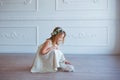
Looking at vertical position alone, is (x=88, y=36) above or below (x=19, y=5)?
below

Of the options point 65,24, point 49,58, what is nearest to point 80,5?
point 65,24

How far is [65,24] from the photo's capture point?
15.4ft

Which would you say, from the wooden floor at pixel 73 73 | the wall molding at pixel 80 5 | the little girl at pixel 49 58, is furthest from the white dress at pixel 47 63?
the wall molding at pixel 80 5

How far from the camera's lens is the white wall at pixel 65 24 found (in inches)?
182

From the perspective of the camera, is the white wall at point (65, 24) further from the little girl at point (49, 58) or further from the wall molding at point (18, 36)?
the little girl at point (49, 58)

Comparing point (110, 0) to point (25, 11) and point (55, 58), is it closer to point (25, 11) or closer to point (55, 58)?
point (25, 11)

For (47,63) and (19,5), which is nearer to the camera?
Answer: (47,63)

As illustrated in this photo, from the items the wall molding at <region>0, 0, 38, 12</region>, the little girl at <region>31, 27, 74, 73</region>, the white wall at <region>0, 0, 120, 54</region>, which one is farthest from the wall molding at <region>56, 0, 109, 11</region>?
the little girl at <region>31, 27, 74, 73</region>

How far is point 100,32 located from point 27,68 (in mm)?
1951

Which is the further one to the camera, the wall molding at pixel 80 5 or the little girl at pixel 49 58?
the wall molding at pixel 80 5

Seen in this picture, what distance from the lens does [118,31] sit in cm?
465

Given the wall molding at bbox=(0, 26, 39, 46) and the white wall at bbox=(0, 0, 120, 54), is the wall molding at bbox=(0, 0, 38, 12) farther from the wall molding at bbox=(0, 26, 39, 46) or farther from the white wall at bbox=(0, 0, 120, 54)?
the wall molding at bbox=(0, 26, 39, 46)

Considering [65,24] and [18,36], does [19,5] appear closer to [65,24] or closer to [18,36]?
[18,36]

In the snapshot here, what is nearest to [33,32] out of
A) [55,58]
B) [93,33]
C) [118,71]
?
[93,33]
